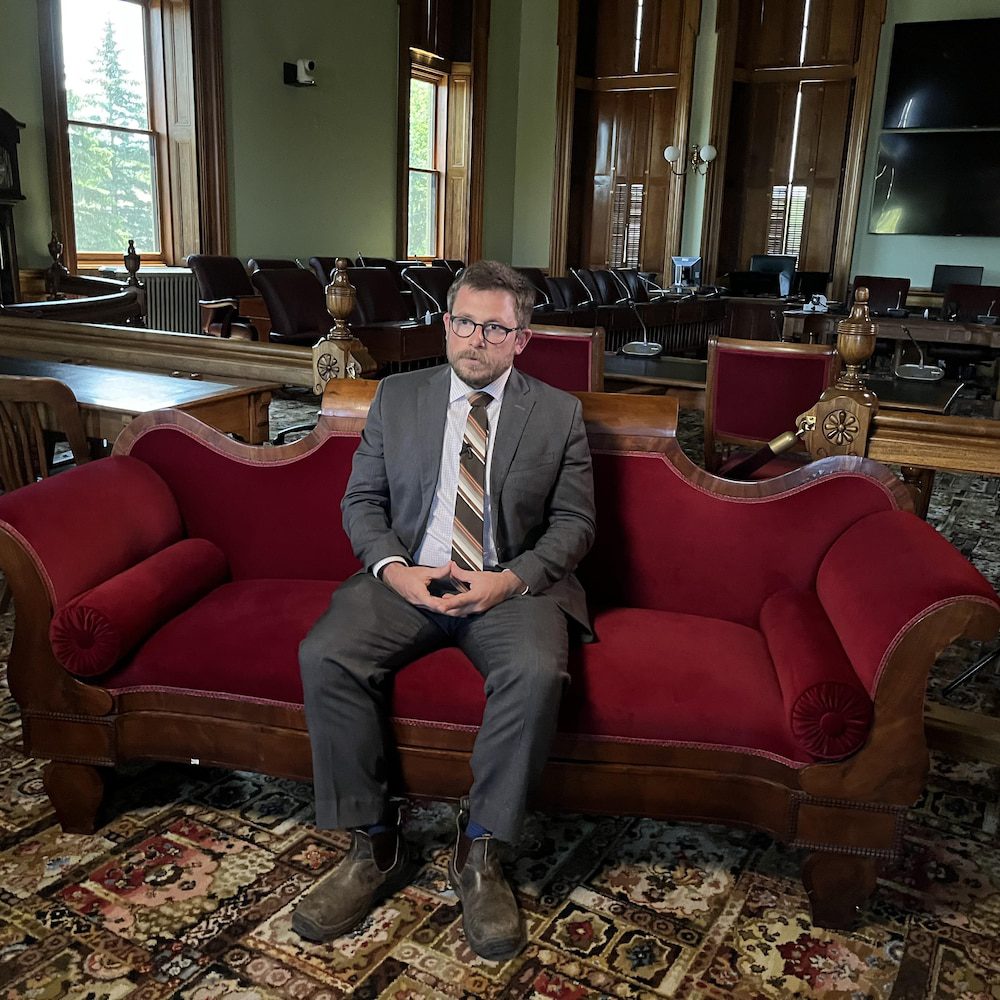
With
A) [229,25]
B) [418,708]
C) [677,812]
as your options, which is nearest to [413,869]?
[418,708]

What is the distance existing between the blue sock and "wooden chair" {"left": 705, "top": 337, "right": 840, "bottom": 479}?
229 cm

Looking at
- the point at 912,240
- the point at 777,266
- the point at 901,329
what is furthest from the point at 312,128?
the point at 912,240

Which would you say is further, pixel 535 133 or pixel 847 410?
pixel 535 133

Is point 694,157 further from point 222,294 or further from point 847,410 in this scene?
point 847,410

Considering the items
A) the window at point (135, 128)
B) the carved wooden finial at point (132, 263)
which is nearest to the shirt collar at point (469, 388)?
the carved wooden finial at point (132, 263)

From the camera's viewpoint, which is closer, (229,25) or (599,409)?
(599,409)

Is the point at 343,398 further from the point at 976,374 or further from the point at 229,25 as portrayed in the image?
the point at 976,374

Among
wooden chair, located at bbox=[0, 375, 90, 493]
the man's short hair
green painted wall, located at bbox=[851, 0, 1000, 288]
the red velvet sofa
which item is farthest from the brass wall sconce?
the man's short hair

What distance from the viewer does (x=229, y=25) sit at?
8469 mm

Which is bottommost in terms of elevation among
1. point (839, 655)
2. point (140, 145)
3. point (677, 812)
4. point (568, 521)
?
point (677, 812)

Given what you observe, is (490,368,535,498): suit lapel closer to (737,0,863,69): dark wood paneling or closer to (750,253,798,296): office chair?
(750,253,798,296): office chair

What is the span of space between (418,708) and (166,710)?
53cm

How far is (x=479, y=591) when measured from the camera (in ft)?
6.04

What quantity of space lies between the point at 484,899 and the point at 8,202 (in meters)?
6.08
